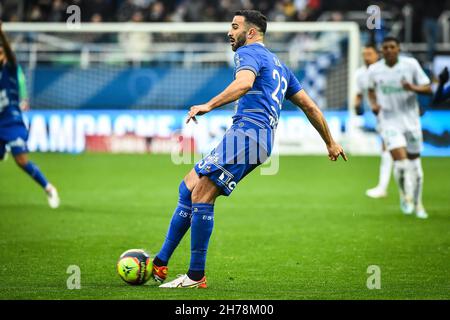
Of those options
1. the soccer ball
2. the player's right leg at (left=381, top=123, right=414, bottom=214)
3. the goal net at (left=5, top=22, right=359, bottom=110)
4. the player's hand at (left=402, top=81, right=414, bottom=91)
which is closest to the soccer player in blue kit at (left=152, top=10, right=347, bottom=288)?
the soccer ball

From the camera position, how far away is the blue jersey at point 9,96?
1374 centimetres

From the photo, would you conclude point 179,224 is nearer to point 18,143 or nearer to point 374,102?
point 18,143

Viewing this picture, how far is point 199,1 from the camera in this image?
2811 centimetres

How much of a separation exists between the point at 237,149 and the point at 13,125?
6.89 m

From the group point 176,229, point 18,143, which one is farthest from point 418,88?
point 176,229

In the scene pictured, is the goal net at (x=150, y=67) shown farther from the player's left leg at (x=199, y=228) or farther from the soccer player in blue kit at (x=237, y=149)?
the player's left leg at (x=199, y=228)

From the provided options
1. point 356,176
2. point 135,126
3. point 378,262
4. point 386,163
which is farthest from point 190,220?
point 135,126

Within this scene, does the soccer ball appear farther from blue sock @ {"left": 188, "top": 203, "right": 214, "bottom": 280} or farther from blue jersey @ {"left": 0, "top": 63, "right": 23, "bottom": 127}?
blue jersey @ {"left": 0, "top": 63, "right": 23, "bottom": 127}

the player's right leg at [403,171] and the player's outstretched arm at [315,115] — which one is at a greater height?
the player's outstretched arm at [315,115]

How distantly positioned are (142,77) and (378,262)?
Answer: 16171mm

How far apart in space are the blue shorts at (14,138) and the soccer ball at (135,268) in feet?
20.5

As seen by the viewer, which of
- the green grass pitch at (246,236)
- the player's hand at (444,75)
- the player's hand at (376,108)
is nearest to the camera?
the green grass pitch at (246,236)

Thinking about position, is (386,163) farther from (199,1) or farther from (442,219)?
(199,1)

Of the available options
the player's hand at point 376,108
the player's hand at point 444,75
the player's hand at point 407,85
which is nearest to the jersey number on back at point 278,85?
the player's hand at point 444,75
